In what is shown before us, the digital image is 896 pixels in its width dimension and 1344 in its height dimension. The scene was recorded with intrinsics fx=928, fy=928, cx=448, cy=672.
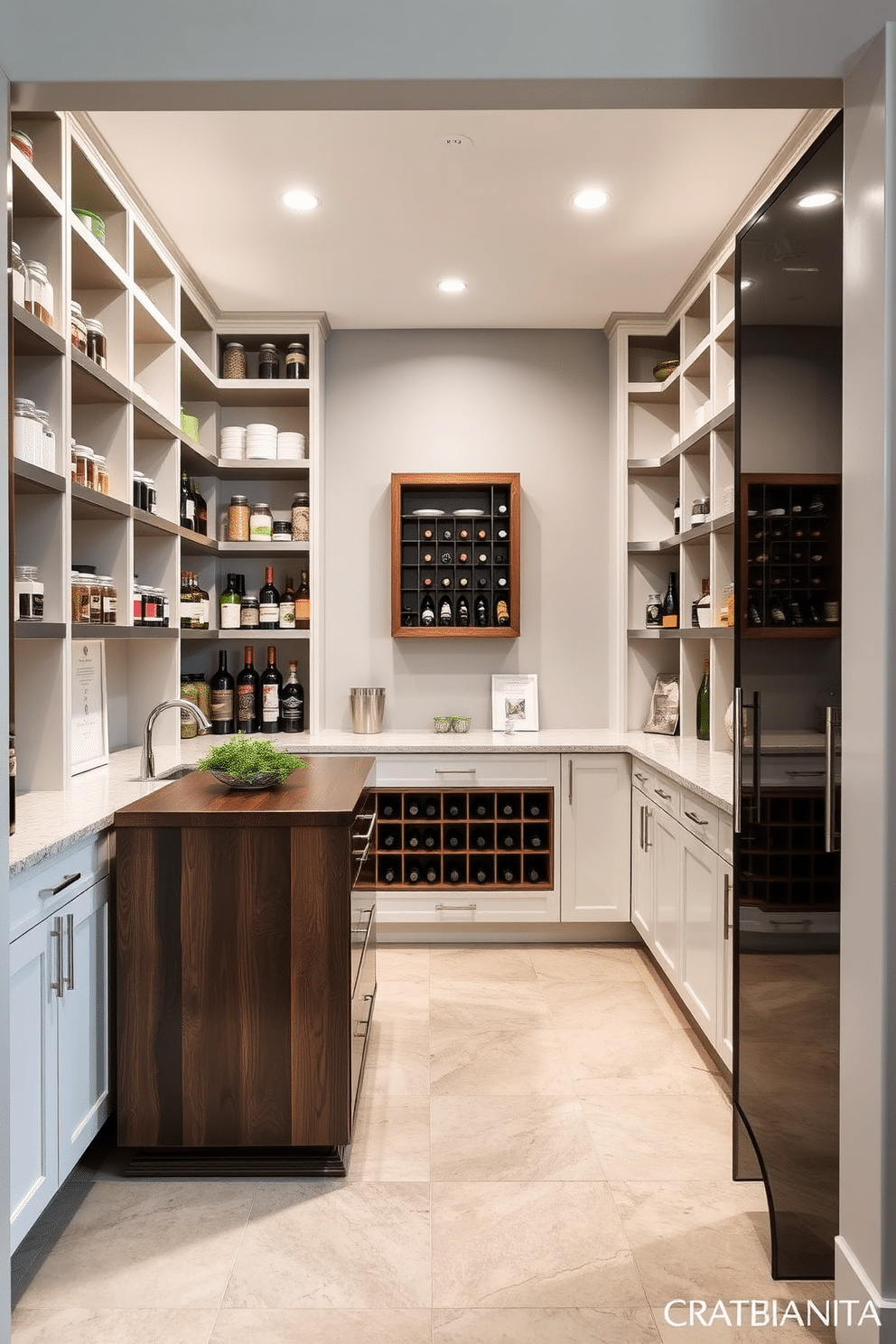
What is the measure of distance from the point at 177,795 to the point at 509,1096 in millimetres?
1308

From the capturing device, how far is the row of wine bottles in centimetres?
438

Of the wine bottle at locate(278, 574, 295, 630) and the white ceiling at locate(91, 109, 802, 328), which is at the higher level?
the white ceiling at locate(91, 109, 802, 328)

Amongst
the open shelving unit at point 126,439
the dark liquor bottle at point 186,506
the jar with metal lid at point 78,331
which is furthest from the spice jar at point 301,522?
the jar with metal lid at point 78,331

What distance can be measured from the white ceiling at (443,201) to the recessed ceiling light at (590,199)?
0.03 metres

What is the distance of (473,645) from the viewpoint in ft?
15.3

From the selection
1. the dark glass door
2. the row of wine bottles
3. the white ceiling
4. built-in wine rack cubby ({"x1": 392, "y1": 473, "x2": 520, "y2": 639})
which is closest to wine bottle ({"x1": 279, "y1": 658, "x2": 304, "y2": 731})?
the row of wine bottles

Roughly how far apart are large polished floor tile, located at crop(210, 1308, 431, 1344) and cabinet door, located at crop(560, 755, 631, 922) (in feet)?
7.85

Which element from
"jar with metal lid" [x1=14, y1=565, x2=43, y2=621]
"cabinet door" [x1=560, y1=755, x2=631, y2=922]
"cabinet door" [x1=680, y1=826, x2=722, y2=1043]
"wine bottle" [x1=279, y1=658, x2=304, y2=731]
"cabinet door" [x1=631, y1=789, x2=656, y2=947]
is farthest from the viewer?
"wine bottle" [x1=279, y1=658, x2=304, y2=731]

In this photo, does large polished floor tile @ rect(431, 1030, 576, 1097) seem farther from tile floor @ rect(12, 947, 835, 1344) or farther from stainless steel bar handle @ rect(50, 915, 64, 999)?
stainless steel bar handle @ rect(50, 915, 64, 999)

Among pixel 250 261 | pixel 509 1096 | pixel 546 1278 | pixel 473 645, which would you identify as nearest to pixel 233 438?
Answer: pixel 250 261

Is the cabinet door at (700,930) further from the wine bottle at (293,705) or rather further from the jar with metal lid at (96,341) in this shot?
the jar with metal lid at (96,341)

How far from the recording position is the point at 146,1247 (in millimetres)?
2031

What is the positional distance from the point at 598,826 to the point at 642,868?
298 mm

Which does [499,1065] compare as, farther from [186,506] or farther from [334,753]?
[186,506]
